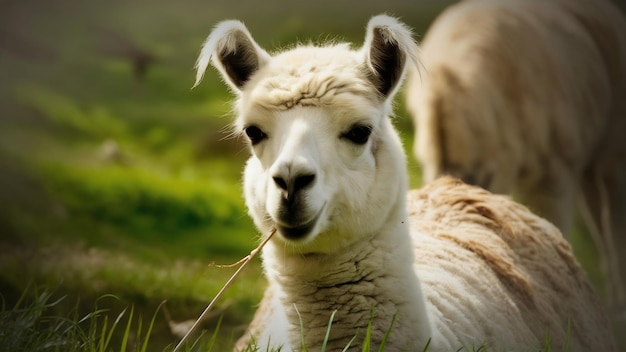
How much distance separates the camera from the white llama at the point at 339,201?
2826 mm

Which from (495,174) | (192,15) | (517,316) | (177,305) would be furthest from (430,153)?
(192,15)

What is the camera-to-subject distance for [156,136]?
12.1m

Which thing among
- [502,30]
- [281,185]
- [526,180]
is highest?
[281,185]

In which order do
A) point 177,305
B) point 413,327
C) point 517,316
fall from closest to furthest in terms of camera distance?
point 413,327 < point 517,316 < point 177,305

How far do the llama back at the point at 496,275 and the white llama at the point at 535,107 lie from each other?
5.94 ft

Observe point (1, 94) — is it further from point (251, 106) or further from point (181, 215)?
point (251, 106)

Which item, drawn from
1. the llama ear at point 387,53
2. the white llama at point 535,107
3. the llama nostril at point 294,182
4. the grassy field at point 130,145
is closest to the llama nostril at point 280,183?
the llama nostril at point 294,182

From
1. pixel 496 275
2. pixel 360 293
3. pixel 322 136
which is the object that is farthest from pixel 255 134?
pixel 496 275

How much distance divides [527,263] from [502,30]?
3.43m

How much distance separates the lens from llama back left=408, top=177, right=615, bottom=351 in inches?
131

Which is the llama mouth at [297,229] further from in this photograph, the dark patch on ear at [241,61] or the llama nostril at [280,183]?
the dark patch on ear at [241,61]

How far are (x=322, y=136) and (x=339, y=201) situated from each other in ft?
0.70

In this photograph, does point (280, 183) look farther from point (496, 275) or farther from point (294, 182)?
point (496, 275)

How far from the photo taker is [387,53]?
3.11m
